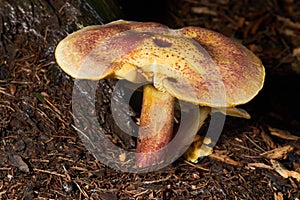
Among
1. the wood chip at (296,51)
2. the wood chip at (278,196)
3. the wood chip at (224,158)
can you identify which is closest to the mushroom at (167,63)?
the wood chip at (224,158)

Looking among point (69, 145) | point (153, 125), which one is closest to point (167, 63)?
point (153, 125)

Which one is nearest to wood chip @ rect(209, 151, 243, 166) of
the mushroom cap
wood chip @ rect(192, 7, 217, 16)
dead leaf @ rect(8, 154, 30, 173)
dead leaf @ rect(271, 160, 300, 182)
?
dead leaf @ rect(271, 160, 300, 182)

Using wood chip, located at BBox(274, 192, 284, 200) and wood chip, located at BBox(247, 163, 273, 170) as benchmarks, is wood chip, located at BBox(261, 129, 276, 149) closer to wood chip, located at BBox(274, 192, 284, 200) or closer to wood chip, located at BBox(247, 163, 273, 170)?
wood chip, located at BBox(247, 163, 273, 170)

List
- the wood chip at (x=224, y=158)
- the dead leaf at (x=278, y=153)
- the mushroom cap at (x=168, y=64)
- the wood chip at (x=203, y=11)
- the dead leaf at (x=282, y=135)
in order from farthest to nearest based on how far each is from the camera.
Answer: the wood chip at (x=203, y=11)
the dead leaf at (x=282, y=135)
the dead leaf at (x=278, y=153)
the wood chip at (x=224, y=158)
the mushroom cap at (x=168, y=64)

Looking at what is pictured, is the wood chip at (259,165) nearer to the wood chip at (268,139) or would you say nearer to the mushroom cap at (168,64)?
the wood chip at (268,139)

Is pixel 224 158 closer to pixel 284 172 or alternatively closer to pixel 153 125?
pixel 284 172

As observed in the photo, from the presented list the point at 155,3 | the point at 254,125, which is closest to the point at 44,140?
the point at 254,125

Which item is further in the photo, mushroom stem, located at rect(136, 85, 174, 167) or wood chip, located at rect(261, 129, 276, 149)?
wood chip, located at rect(261, 129, 276, 149)
